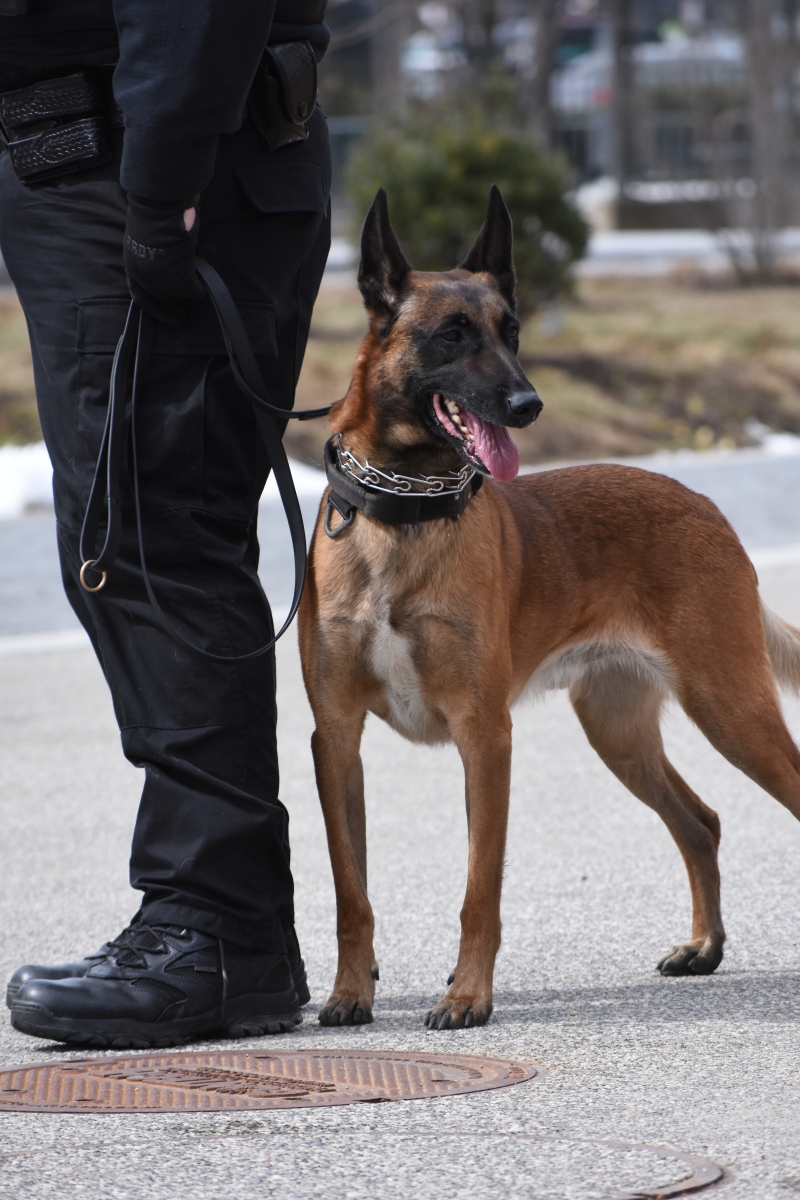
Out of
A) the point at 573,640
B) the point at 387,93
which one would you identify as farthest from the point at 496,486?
the point at 387,93

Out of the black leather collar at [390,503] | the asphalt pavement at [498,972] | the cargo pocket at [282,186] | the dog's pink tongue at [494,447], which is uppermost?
the cargo pocket at [282,186]

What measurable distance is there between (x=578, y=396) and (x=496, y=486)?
10147mm

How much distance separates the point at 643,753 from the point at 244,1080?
149cm

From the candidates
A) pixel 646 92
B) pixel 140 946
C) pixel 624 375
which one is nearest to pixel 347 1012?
pixel 140 946

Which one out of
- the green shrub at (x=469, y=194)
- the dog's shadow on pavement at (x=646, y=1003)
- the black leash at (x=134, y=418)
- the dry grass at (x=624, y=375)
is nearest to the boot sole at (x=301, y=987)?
the dog's shadow on pavement at (x=646, y=1003)

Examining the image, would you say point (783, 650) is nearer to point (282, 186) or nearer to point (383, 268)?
point (383, 268)

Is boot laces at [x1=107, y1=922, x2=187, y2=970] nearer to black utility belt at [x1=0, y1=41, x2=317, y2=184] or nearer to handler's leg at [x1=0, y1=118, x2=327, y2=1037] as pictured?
handler's leg at [x1=0, y1=118, x2=327, y2=1037]

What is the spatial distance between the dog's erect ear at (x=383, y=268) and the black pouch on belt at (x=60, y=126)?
2.04ft

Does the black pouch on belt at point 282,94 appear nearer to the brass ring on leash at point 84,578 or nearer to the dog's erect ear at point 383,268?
the dog's erect ear at point 383,268

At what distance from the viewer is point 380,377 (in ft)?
11.6

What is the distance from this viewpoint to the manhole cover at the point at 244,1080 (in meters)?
2.77

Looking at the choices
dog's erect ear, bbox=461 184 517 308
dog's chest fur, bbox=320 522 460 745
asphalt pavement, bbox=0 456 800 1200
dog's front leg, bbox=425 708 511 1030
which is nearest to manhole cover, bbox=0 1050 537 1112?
asphalt pavement, bbox=0 456 800 1200

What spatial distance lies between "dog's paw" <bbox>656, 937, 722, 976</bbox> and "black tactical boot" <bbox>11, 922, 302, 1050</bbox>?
3.00 feet

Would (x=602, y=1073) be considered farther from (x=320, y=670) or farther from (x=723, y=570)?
(x=723, y=570)
